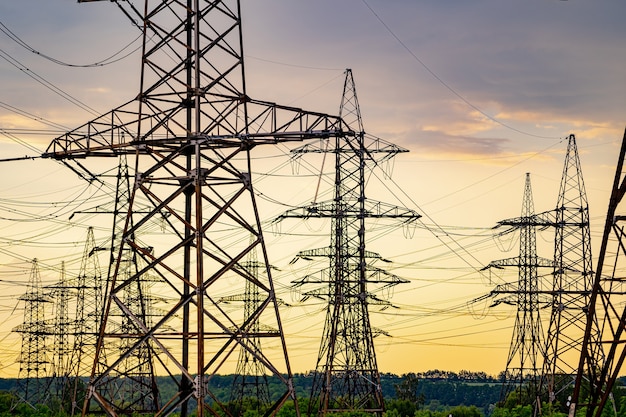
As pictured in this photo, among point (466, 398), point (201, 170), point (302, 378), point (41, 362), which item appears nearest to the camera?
point (201, 170)

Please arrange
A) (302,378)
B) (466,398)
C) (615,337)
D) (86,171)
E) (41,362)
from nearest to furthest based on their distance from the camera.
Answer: (615,337) < (86,171) < (41,362) < (302,378) < (466,398)

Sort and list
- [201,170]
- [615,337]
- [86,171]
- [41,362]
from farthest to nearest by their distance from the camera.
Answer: [41,362] < [86,171] < [615,337] < [201,170]

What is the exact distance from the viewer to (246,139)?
1033 inches

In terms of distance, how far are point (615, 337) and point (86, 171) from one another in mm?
17334

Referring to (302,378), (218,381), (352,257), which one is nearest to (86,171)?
(352,257)

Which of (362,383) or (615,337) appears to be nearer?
(615,337)

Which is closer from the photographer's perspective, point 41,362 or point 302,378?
point 41,362

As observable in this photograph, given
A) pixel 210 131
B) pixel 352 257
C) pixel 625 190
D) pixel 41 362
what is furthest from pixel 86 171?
pixel 41 362

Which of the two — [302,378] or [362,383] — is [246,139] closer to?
[362,383]

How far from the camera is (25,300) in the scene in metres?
90.9

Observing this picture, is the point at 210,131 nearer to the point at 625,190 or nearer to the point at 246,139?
the point at 246,139

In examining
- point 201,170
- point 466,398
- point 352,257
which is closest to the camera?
point 201,170

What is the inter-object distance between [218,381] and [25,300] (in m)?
106

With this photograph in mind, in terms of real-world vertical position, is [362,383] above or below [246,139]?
below
